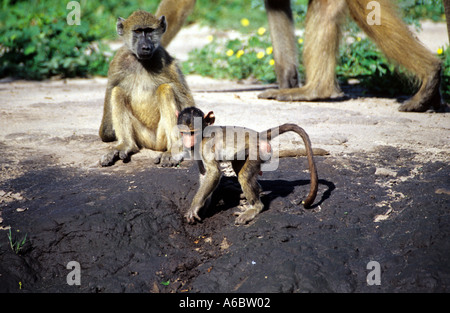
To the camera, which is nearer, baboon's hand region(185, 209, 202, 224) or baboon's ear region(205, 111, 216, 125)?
baboon's hand region(185, 209, 202, 224)

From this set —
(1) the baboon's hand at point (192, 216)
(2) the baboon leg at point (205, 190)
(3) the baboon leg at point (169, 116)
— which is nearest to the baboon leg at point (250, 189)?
(2) the baboon leg at point (205, 190)

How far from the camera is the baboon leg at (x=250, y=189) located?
11.3ft

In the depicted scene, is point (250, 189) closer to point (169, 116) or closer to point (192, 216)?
point (192, 216)

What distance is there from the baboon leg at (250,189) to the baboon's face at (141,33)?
1745 mm

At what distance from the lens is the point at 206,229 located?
3.61 meters

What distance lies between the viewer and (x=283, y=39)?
694 cm

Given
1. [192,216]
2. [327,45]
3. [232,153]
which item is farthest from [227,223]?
[327,45]

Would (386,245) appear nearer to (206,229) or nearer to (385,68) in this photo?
(206,229)

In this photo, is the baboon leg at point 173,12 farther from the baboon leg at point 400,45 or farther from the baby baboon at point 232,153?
the baby baboon at point 232,153

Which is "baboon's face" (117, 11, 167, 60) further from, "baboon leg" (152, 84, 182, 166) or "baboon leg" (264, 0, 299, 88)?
"baboon leg" (264, 0, 299, 88)

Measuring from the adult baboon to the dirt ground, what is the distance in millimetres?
1052

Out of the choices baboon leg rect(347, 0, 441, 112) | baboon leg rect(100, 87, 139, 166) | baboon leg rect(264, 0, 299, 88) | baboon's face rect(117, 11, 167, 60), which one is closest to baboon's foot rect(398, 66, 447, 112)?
baboon leg rect(347, 0, 441, 112)

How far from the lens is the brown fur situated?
465 centimetres
